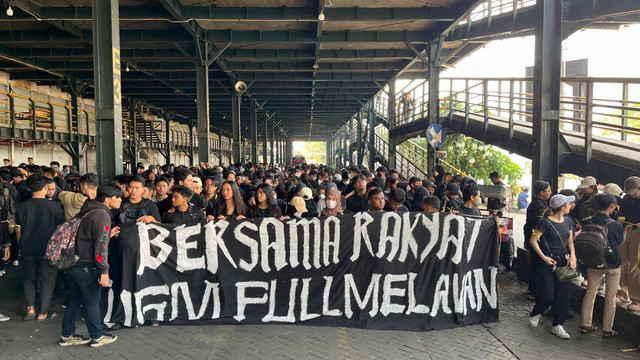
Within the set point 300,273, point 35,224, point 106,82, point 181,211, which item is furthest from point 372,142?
point 35,224

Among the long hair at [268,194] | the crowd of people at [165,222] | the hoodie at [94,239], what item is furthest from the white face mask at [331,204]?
the hoodie at [94,239]

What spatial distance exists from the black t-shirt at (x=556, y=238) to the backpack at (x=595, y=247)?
18 centimetres

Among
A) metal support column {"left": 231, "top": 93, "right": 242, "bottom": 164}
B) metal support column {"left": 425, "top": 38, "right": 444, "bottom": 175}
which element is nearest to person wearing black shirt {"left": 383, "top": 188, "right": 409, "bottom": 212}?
metal support column {"left": 425, "top": 38, "right": 444, "bottom": 175}

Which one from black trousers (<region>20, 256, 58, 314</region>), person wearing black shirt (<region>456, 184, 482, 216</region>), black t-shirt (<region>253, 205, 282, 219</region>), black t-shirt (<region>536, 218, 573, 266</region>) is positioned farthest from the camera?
black t-shirt (<region>253, 205, 282, 219</region>)

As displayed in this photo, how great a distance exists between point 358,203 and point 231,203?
256cm

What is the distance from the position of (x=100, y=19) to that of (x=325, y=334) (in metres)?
7.58

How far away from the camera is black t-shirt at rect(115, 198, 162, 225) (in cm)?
582

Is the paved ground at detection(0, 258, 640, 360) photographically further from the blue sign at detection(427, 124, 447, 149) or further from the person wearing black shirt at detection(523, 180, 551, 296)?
the blue sign at detection(427, 124, 447, 149)

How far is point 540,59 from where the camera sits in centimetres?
868

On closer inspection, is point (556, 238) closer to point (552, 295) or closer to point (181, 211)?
point (552, 295)

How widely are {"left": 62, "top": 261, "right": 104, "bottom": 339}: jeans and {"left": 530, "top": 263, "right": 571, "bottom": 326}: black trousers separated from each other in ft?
18.8

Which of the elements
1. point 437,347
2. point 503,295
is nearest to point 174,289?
point 437,347

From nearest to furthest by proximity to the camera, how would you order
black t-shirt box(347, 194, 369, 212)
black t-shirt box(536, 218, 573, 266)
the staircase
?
black t-shirt box(536, 218, 573, 266) < black t-shirt box(347, 194, 369, 212) < the staircase

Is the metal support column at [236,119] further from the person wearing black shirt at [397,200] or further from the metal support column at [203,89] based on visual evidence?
the person wearing black shirt at [397,200]
